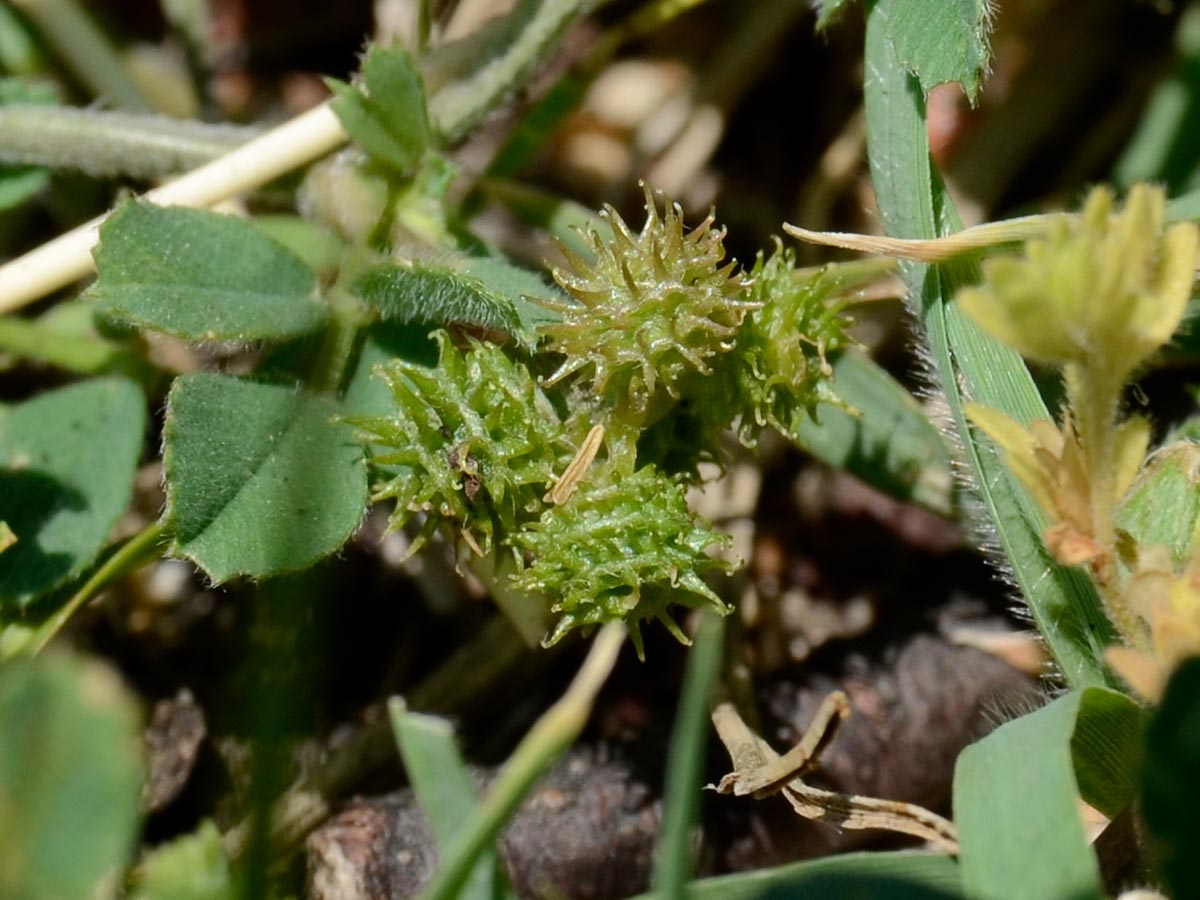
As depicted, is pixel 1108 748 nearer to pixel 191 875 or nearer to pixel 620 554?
pixel 620 554

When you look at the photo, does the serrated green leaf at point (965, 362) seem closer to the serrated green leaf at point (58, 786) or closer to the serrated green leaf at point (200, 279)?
the serrated green leaf at point (200, 279)

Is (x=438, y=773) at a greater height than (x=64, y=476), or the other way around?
(x=438, y=773)

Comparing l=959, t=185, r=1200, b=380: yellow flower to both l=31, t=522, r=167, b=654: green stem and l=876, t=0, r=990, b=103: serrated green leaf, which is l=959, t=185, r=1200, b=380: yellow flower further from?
l=31, t=522, r=167, b=654: green stem

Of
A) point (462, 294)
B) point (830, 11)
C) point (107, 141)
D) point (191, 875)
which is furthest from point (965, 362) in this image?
point (107, 141)

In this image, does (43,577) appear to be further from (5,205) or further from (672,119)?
(672,119)

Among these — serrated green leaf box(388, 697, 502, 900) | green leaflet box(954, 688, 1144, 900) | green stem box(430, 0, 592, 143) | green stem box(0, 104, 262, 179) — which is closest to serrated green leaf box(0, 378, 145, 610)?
green stem box(0, 104, 262, 179)

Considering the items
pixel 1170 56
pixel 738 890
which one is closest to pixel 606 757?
pixel 738 890

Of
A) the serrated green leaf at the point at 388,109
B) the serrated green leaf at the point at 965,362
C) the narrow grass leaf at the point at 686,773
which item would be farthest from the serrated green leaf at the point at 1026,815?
the serrated green leaf at the point at 388,109
